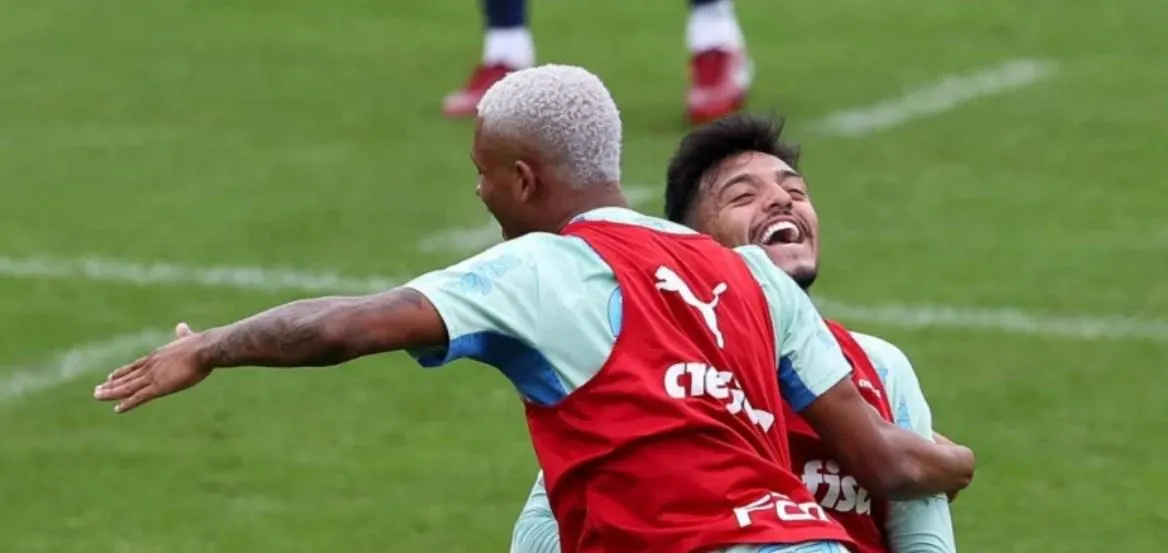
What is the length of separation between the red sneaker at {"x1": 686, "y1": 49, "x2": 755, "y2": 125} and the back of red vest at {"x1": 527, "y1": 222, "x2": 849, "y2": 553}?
6.48 meters

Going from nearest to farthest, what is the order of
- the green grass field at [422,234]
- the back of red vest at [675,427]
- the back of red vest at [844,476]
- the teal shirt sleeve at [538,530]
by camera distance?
the back of red vest at [675,427], the back of red vest at [844,476], the teal shirt sleeve at [538,530], the green grass field at [422,234]

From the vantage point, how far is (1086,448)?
651cm

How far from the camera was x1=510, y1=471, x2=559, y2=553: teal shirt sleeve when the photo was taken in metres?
4.23

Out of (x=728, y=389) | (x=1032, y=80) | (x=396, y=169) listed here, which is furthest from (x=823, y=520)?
(x=1032, y=80)

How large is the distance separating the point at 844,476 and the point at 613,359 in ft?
1.93

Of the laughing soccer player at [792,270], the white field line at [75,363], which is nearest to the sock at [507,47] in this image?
the white field line at [75,363]

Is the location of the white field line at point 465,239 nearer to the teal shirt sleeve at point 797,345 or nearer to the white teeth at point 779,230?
the white teeth at point 779,230

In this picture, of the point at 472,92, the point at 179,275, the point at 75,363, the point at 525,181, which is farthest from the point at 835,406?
the point at 472,92

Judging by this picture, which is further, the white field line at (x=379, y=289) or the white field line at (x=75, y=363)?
the white field line at (x=379, y=289)

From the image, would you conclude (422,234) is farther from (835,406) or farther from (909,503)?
(835,406)

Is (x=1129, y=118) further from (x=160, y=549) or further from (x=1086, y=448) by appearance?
(x=160, y=549)

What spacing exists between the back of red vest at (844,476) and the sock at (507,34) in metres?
6.29

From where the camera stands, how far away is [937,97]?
10820mm

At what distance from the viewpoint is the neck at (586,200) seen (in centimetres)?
392
